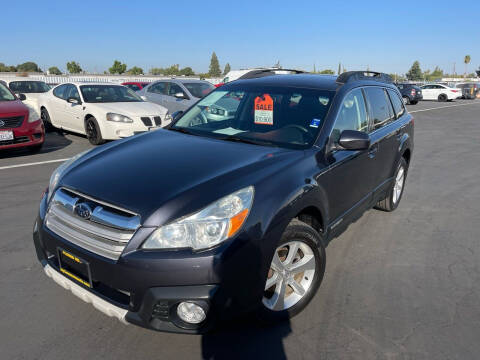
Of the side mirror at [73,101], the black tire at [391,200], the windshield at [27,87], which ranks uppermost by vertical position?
the windshield at [27,87]

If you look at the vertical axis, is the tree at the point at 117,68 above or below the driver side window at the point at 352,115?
above

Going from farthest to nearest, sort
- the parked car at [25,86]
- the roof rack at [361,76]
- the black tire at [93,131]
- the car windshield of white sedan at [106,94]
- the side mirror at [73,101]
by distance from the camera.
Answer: the parked car at [25,86] → the car windshield of white sedan at [106,94] → the side mirror at [73,101] → the black tire at [93,131] → the roof rack at [361,76]

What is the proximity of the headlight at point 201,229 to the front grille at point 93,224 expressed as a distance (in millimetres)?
163

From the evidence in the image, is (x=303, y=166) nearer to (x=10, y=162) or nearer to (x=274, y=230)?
(x=274, y=230)

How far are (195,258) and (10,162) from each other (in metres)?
6.57

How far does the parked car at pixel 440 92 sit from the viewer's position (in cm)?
3009

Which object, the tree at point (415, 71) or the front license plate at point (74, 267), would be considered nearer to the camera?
the front license plate at point (74, 267)

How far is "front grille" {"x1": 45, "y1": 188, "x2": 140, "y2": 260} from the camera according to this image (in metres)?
2.11

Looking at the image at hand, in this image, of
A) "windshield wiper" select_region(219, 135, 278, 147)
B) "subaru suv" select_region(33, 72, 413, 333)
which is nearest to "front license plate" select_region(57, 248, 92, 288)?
"subaru suv" select_region(33, 72, 413, 333)

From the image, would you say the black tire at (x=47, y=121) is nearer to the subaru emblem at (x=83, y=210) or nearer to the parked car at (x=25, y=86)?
the parked car at (x=25, y=86)

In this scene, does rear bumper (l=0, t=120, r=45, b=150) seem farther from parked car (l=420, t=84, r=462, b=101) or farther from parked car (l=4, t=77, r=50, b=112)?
parked car (l=420, t=84, r=462, b=101)

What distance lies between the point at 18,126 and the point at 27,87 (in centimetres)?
762

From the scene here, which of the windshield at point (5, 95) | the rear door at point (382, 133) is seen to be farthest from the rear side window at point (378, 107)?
the windshield at point (5, 95)

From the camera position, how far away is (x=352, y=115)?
347 centimetres
